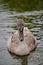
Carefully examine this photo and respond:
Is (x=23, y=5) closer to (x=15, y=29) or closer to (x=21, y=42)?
(x=15, y=29)

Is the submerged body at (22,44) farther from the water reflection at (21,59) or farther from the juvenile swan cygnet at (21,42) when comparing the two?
the water reflection at (21,59)

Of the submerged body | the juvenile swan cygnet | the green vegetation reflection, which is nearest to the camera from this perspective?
the juvenile swan cygnet

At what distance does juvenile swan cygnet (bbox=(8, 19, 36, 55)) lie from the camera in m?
11.0

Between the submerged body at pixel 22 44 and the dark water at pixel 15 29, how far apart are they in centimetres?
17

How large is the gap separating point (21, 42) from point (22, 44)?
0.25ft

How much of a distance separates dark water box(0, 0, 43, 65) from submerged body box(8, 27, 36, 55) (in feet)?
0.57

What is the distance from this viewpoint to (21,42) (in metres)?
11.2

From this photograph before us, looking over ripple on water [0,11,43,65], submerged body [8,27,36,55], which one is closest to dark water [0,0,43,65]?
ripple on water [0,11,43,65]

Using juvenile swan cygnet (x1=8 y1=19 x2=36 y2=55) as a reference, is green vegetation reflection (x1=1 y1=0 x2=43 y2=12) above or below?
below

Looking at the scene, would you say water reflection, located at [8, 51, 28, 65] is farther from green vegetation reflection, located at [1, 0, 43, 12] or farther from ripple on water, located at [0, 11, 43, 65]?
green vegetation reflection, located at [1, 0, 43, 12]

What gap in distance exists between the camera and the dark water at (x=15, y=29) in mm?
10422

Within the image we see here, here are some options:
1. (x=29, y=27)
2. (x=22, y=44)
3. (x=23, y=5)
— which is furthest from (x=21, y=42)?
(x=23, y=5)

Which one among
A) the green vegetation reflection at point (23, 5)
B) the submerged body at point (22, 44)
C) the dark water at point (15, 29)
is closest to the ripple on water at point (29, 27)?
the dark water at point (15, 29)

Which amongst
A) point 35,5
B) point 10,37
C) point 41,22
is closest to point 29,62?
point 10,37
